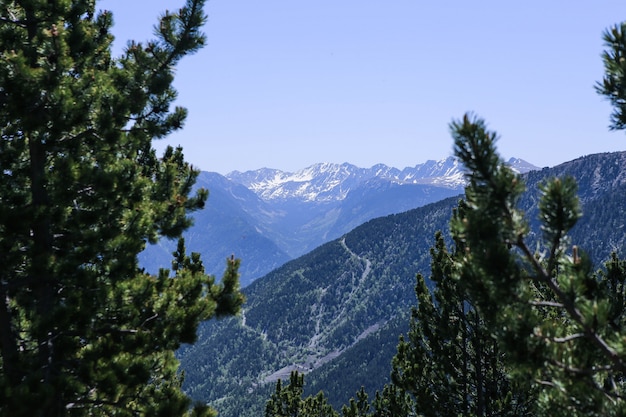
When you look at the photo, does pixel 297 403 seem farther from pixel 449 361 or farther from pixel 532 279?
pixel 532 279

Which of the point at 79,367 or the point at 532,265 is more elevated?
the point at 79,367

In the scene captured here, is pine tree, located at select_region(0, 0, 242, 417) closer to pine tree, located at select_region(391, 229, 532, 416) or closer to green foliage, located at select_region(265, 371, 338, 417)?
pine tree, located at select_region(391, 229, 532, 416)

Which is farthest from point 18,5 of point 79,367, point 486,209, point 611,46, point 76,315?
point 611,46

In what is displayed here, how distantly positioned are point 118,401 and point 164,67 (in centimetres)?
720

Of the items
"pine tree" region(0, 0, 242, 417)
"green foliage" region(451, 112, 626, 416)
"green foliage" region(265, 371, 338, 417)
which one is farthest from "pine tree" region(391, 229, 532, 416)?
"green foliage" region(265, 371, 338, 417)

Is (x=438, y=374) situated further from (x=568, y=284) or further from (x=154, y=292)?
(x=568, y=284)

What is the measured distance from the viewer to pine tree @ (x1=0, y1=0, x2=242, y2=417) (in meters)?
8.45

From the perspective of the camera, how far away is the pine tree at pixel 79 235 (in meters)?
8.45

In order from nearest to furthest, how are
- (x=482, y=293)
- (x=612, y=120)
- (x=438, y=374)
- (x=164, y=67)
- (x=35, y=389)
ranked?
(x=482, y=293), (x=612, y=120), (x=35, y=389), (x=164, y=67), (x=438, y=374)

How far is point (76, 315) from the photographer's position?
8406 mm

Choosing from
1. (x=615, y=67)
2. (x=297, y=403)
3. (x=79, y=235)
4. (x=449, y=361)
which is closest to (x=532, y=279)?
(x=615, y=67)

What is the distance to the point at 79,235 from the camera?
9.34m

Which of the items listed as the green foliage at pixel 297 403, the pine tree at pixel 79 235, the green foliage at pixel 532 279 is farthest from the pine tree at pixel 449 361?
the green foliage at pixel 297 403

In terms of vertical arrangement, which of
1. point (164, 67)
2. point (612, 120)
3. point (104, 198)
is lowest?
point (612, 120)
